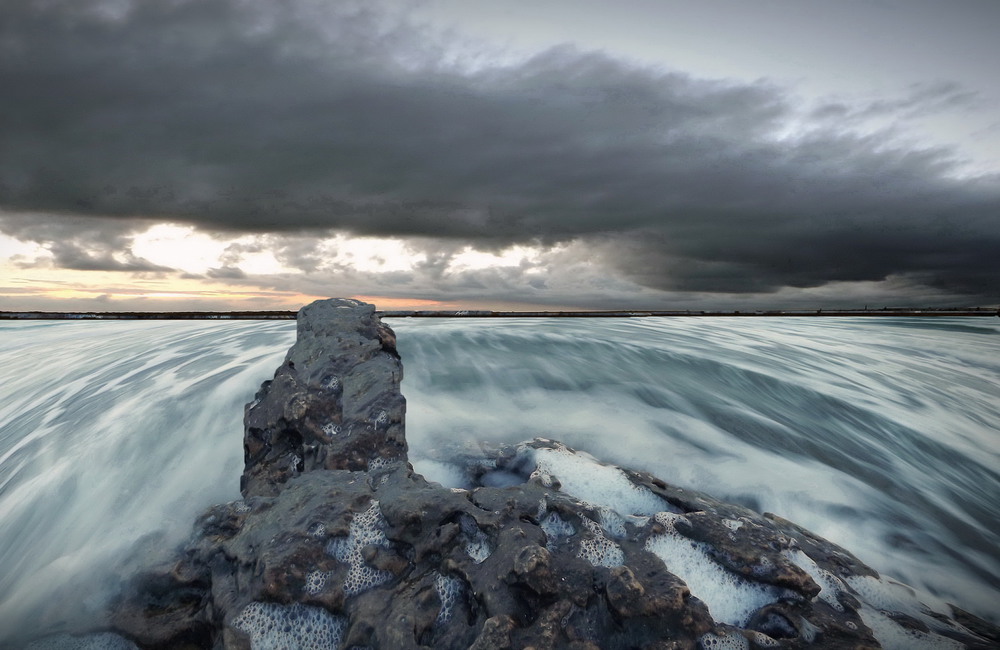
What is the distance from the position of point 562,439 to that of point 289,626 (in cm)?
468

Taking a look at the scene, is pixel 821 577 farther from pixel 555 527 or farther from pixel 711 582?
pixel 555 527

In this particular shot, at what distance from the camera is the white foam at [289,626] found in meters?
2.30

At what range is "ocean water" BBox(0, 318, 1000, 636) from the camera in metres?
4.45

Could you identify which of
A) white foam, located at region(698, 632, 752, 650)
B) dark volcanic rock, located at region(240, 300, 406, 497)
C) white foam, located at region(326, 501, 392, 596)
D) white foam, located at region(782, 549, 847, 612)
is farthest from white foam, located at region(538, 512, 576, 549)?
dark volcanic rock, located at region(240, 300, 406, 497)

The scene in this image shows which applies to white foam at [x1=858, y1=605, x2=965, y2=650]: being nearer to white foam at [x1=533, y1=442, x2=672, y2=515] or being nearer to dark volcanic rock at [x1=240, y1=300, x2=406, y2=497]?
white foam at [x1=533, y1=442, x2=672, y2=515]

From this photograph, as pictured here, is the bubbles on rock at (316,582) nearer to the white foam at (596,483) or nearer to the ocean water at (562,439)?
the white foam at (596,483)

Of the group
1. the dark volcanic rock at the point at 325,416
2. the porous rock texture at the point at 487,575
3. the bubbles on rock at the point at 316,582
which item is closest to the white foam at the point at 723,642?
the porous rock texture at the point at 487,575

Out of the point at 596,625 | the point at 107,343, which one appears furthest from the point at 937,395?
the point at 107,343

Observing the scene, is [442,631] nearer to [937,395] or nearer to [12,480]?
[12,480]

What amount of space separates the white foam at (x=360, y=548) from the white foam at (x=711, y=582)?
1.88 m

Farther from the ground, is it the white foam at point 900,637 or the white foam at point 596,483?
the white foam at point 596,483

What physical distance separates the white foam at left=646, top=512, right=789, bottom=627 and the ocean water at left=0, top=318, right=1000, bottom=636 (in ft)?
7.87

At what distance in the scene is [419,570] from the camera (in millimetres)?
2555

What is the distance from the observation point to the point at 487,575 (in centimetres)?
233
